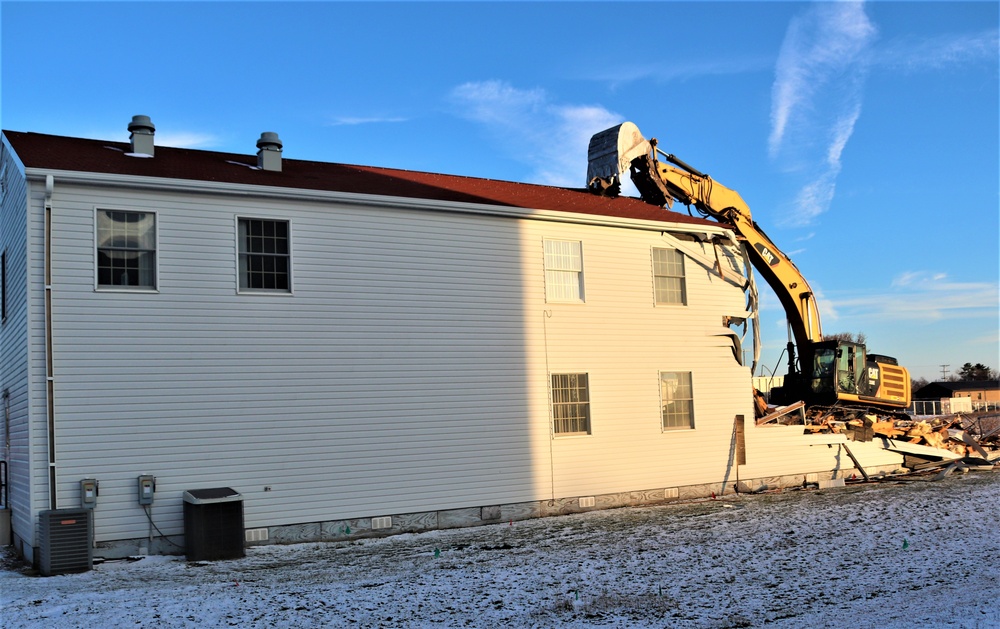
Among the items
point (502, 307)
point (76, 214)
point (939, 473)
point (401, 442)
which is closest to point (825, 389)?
point (939, 473)

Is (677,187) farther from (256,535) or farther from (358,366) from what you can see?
(256,535)

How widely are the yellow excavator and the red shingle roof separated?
0.92 m

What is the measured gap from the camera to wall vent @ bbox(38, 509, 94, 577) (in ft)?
42.6

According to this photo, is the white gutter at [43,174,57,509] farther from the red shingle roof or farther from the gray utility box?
the gray utility box

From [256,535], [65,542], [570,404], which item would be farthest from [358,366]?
[65,542]

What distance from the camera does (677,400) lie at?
2084 cm

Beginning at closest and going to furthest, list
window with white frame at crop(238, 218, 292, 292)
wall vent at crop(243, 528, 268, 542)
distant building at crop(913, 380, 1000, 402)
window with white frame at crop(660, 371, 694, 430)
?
wall vent at crop(243, 528, 268, 542) < window with white frame at crop(238, 218, 292, 292) < window with white frame at crop(660, 371, 694, 430) < distant building at crop(913, 380, 1000, 402)

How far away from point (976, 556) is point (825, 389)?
39.6 ft

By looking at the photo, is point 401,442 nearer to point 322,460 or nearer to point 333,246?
Result: point 322,460

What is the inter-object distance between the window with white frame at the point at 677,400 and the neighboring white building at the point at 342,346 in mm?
57

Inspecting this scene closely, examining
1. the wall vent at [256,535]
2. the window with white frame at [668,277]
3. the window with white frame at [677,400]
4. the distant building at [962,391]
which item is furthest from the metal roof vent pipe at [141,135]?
the distant building at [962,391]

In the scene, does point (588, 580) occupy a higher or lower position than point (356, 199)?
lower

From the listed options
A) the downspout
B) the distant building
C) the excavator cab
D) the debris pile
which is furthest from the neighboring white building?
the distant building

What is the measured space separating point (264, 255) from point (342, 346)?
2.25 meters
